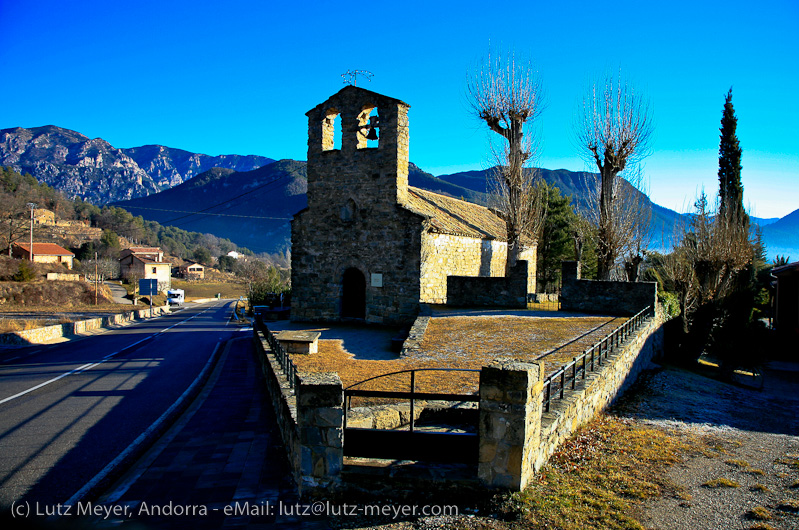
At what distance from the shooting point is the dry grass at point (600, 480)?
4.73m

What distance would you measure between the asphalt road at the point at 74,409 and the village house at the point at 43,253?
59.9 m

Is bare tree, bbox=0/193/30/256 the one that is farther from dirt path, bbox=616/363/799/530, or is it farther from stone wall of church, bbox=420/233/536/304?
dirt path, bbox=616/363/799/530

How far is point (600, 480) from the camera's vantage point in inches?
222

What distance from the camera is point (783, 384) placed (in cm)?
1758

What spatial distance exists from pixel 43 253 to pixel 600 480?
274ft

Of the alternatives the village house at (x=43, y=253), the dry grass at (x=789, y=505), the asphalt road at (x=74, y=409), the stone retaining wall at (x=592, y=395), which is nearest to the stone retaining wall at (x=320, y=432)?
the stone retaining wall at (x=592, y=395)

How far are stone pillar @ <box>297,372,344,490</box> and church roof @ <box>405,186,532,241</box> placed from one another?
40.8ft

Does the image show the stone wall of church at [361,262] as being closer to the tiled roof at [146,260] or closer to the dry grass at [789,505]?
the dry grass at [789,505]

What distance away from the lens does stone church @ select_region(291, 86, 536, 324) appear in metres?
17.3

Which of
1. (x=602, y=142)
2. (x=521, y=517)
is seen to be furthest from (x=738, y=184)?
(x=521, y=517)

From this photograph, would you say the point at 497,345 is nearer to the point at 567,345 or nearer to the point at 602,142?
the point at 567,345

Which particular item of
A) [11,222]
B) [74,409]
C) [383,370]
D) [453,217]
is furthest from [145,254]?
[383,370]

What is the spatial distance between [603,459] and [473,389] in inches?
84.6

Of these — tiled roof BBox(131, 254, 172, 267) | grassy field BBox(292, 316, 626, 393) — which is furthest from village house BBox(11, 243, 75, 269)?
grassy field BBox(292, 316, 626, 393)
